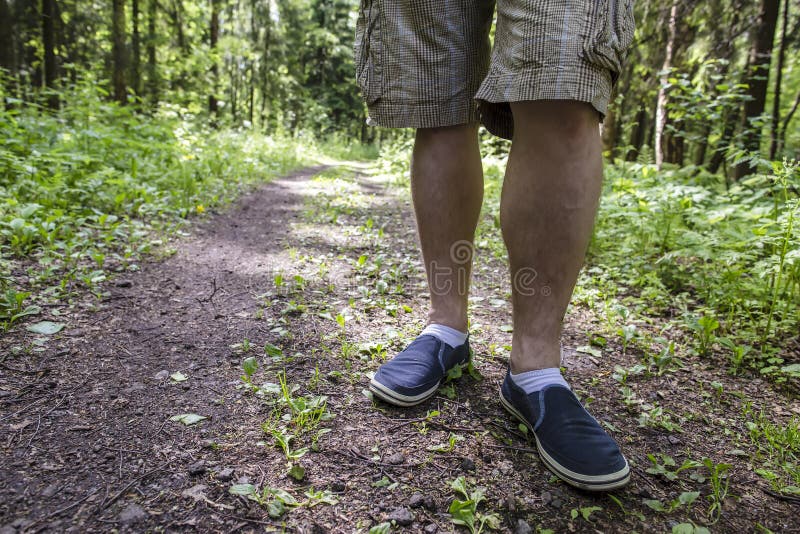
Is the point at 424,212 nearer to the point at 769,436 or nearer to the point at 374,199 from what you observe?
the point at 769,436

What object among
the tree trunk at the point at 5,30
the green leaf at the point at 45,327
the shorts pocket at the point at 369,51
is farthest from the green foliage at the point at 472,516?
the tree trunk at the point at 5,30

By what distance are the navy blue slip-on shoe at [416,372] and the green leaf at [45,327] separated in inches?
52.1

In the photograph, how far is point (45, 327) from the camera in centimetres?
174

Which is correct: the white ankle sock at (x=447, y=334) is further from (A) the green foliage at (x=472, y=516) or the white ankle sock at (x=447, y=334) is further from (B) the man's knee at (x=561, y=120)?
(B) the man's knee at (x=561, y=120)

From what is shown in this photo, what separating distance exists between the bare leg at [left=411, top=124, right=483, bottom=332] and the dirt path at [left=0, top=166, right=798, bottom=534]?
30cm

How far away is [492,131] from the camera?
148 centimetres

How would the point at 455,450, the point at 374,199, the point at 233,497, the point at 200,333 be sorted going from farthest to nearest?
the point at 374,199 < the point at 200,333 < the point at 455,450 < the point at 233,497

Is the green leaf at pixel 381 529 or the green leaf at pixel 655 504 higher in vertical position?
the green leaf at pixel 381 529

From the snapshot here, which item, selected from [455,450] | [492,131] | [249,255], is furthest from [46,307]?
[492,131]

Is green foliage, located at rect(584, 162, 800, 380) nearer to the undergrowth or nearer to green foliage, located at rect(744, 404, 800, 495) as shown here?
the undergrowth

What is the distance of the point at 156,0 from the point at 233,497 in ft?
41.8

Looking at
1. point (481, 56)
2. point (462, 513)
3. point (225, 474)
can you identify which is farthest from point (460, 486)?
point (481, 56)

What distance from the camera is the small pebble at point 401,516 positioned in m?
0.97

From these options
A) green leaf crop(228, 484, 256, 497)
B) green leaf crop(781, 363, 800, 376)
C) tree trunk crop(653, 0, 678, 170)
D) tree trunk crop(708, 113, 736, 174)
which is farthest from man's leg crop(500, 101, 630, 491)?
tree trunk crop(653, 0, 678, 170)
